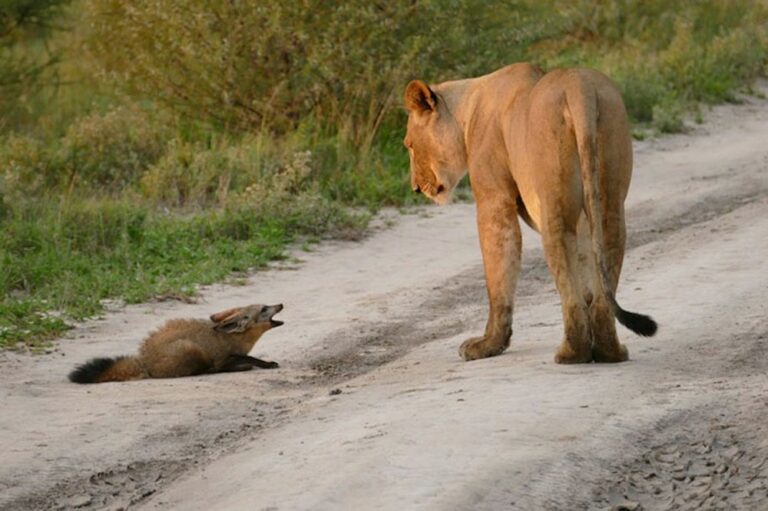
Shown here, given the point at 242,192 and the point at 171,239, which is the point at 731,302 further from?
the point at 242,192

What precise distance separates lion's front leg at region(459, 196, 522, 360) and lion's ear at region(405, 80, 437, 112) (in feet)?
2.96

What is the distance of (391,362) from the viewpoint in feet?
28.9

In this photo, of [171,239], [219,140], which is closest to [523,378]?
[171,239]

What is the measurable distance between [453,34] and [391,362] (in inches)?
318

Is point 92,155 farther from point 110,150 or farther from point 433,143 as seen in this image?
point 433,143

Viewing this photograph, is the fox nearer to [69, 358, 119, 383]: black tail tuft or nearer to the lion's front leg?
[69, 358, 119, 383]: black tail tuft

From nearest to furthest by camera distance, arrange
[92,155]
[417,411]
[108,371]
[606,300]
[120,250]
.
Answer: [417,411]
[606,300]
[108,371]
[120,250]
[92,155]

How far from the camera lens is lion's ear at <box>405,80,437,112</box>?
8.89m

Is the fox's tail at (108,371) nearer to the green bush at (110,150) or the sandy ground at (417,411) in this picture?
the sandy ground at (417,411)

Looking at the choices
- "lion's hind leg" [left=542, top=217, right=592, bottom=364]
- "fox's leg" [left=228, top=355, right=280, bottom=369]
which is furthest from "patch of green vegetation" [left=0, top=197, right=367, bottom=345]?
"lion's hind leg" [left=542, top=217, right=592, bottom=364]

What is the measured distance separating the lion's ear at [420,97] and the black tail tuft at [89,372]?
218 centimetres

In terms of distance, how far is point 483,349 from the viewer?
8312 millimetres

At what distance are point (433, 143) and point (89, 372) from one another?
225 cm

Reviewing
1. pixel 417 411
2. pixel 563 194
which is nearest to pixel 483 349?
pixel 563 194
